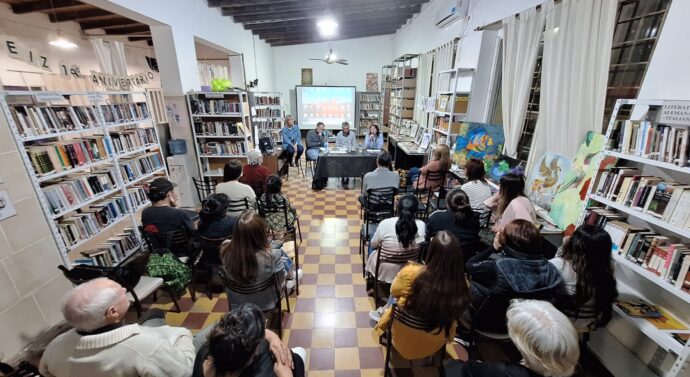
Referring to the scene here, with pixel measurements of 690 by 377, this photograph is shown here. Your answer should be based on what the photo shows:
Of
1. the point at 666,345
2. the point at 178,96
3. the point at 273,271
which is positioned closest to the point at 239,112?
the point at 178,96

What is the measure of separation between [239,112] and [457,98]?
12.2ft

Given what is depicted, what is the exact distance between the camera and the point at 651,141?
67.8 inches

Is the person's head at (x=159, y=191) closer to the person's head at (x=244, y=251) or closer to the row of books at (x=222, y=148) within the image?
the person's head at (x=244, y=251)

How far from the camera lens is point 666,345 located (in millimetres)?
1509

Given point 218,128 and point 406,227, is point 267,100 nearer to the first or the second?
point 218,128

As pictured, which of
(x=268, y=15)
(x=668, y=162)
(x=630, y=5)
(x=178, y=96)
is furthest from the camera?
(x=268, y=15)

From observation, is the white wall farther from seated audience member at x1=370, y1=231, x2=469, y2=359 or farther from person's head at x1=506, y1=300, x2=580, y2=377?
person's head at x1=506, y1=300, x2=580, y2=377

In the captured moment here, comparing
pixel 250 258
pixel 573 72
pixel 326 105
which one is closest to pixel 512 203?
pixel 573 72

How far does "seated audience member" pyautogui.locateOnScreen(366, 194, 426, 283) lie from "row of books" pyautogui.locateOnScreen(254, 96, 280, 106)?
19.7 feet

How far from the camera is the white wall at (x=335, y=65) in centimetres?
1033

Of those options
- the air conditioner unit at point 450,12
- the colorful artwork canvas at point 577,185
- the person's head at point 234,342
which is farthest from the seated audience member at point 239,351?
the air conditioner unit at point 450,12

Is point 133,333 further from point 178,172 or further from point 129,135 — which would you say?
point 178,172

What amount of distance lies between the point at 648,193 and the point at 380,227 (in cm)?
177

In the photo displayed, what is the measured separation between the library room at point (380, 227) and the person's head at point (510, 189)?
25 millimetres
